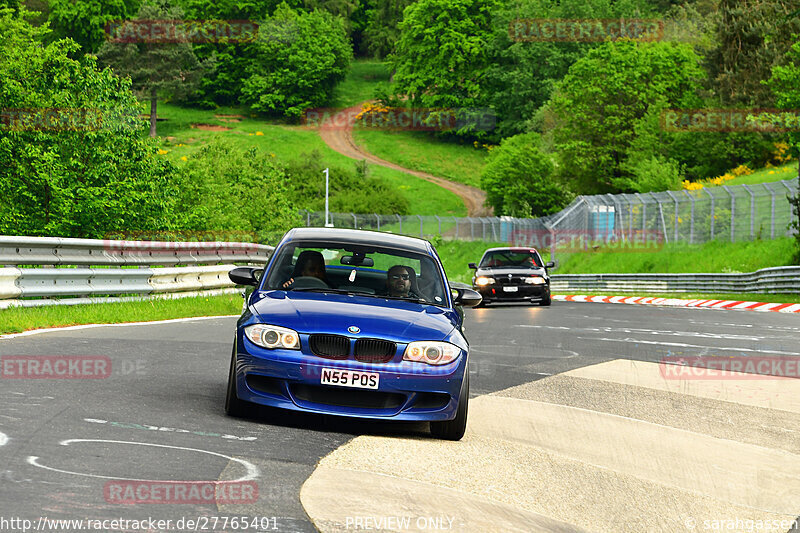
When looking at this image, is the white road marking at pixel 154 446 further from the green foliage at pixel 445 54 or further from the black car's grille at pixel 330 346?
the green foliage at pixel 445 54

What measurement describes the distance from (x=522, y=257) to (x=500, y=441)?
23.4 meters

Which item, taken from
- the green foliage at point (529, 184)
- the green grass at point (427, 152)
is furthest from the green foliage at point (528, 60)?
the green foliage at point (529, 184)

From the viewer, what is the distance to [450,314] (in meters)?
8.45

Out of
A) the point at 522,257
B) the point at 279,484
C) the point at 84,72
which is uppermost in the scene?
the point at 84,72

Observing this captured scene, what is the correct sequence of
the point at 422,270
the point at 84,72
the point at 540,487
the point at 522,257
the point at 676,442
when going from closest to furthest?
the point at 540,487, the point at 676,442, the point at 422,270, the point at 522,257, the point at 84,72

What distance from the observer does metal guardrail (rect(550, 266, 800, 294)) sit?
108 ft

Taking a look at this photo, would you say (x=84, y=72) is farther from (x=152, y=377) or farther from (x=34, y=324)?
(x=152, y=377)

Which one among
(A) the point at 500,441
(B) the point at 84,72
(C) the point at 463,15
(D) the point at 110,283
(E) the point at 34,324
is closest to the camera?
(A) the point at 500,441

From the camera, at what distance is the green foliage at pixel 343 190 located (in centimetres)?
9200

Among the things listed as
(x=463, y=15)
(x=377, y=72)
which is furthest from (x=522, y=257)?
(x=377, y=72)

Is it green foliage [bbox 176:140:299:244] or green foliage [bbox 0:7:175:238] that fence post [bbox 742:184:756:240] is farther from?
green foliage [bbox 176:140:299:244]

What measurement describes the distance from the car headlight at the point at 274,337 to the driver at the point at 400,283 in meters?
1.50

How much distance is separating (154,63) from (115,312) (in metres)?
116

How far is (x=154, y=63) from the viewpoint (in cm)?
12781
